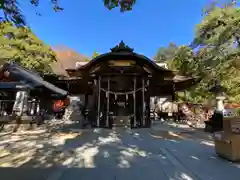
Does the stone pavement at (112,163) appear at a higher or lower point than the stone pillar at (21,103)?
lower

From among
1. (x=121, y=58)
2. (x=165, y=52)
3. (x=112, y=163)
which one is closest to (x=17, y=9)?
(x=112, y=163)

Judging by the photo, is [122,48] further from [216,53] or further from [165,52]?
[165,52]

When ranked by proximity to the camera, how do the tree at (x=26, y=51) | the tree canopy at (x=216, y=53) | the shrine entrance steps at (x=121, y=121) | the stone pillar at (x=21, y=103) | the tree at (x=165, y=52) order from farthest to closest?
the tree at (x=165, y=52) < the tree at (x=26, y=51) < the tree canopy at (x=216, y=53) < the stone pillar at (x=21, y=103) < the shrine entrance steps at (x=121, y=121)

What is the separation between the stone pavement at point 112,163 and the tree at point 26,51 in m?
17.4

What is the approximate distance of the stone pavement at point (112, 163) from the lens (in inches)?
184

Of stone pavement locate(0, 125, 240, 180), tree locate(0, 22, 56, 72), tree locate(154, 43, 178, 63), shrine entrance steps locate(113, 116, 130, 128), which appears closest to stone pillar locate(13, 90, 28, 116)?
shrine entrance steps locate(113, 116, 130, 128)

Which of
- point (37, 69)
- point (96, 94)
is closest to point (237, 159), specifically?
point (96, 94)

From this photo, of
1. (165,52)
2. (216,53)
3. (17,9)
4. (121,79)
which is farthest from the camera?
(165,52)

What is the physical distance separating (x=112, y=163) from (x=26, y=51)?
2138 centimetres

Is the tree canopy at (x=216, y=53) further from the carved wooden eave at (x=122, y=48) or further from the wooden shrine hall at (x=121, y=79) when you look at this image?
the carved wooden eave at (x=122, y=48)

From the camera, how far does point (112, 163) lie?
18.4 ft

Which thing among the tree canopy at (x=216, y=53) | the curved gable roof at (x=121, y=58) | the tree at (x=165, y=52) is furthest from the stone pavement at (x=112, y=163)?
the tree at (x=165, y=52)

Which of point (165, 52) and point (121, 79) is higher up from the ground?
point (165, 52)

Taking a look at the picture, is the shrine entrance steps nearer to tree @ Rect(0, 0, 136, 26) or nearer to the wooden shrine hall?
the wooden shrine hall
